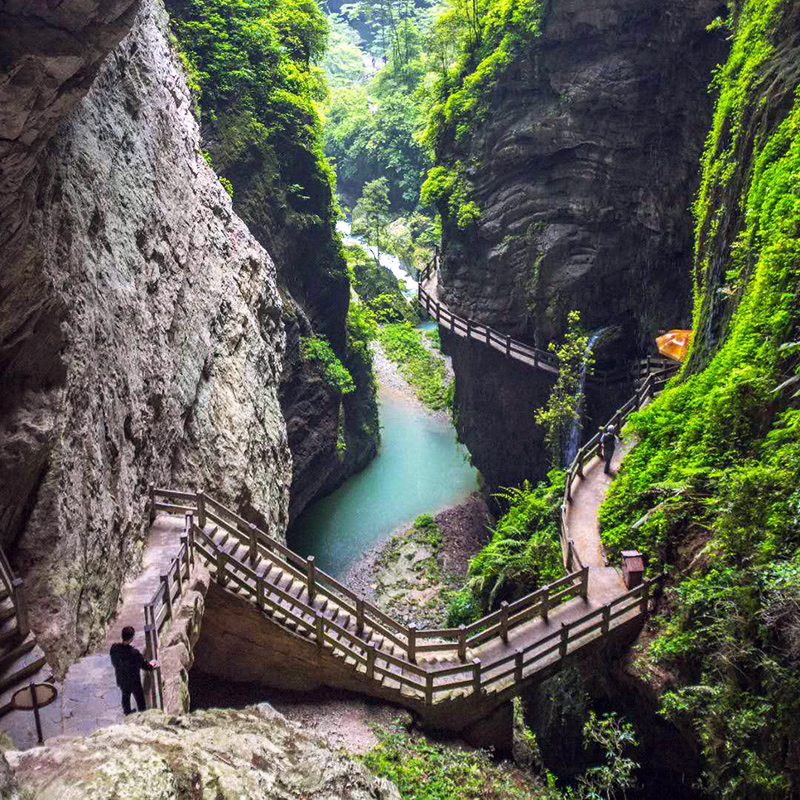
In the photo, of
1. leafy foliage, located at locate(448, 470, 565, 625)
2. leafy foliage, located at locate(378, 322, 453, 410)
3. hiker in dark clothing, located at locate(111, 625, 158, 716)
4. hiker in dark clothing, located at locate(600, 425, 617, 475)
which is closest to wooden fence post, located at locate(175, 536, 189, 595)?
hiker in dark clothing, located at locate(111, 625, 158, 716)

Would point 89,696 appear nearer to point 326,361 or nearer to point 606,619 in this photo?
point 606,619

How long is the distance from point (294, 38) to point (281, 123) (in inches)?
184

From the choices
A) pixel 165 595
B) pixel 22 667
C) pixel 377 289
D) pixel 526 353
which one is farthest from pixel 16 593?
pixel 377 289

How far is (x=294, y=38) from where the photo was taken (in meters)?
28.0

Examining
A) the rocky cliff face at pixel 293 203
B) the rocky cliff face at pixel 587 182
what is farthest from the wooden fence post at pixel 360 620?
the rocky cliff face at pixel 587 182

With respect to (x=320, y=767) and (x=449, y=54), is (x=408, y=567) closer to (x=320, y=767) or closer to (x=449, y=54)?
(x=320, y=767)

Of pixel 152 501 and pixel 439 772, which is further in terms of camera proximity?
pixel 152 501

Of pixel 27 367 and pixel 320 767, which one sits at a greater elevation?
pixel 27 367

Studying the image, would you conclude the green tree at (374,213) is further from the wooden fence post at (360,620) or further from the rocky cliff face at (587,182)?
the wooden fence post at (360,620)

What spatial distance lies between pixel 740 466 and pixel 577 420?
507 inches

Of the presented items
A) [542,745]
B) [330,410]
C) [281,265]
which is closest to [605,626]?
[542,745]

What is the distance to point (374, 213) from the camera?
157 feet

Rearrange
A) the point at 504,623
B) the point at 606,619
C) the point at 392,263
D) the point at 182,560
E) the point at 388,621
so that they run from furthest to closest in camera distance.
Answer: the point at 392,263, the point at 388,621, the point at 504,623, the point at 606,619, the point at 182,560

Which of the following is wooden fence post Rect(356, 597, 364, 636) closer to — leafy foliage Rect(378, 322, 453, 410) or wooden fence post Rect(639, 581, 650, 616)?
wooden fence post Rect(639, 581, 650, 616)
